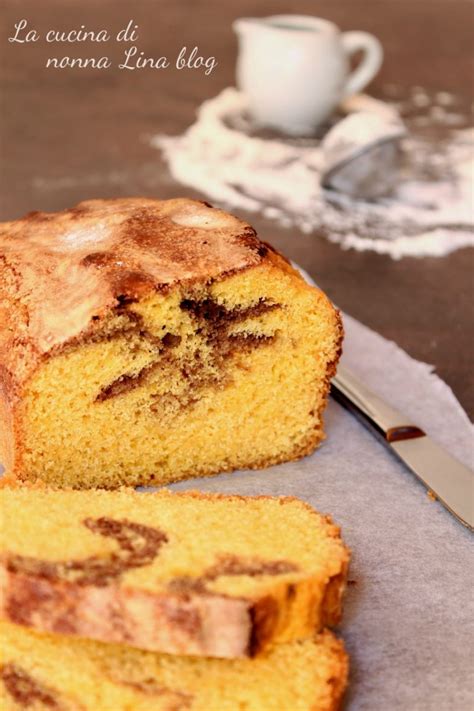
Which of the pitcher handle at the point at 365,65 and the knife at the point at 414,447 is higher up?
the pitcher handle at the point at 365,65

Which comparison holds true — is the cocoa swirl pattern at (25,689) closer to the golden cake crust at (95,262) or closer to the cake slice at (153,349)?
the cake slice at (153,349)

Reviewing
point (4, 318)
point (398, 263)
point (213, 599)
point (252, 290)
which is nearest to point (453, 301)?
point (398, 263)

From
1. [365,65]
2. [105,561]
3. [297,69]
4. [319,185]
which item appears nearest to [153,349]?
[105,561]

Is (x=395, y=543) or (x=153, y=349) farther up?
(x=153, y=349)

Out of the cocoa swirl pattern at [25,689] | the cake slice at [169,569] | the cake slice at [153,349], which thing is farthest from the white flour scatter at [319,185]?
the cocoa swirl pattern at [25,689]

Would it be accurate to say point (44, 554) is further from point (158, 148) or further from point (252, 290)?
point (158, 148)

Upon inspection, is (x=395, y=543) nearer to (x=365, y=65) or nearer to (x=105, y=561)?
(x=105, y=561)
